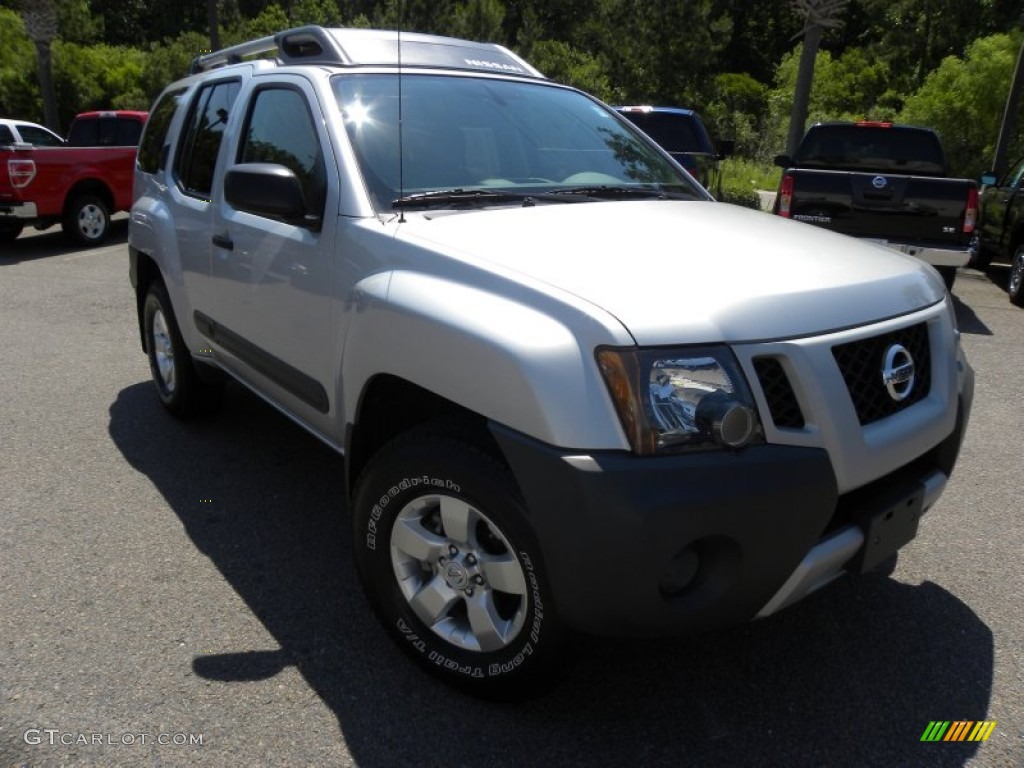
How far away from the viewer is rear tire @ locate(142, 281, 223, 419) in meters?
4.66

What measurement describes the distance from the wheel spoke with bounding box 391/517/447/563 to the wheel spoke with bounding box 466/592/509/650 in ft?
0.58

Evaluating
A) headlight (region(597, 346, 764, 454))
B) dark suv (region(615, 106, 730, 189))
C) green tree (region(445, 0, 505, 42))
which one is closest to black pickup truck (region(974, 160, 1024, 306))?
dark suv (region(615, 106, 730, 189))

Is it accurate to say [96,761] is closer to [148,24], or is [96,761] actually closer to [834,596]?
[834,596]

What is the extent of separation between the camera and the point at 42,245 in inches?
480

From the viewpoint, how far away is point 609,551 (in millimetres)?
2000

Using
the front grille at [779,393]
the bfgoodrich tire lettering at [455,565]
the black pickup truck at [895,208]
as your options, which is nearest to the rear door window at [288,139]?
the bfgoodrich tire lettering at [455,565]

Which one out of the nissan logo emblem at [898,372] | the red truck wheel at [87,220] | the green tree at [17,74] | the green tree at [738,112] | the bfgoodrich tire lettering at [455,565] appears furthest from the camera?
the green tree at [17,74]

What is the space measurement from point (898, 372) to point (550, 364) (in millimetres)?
1048

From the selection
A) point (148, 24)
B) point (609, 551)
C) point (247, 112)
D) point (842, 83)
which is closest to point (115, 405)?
point (247, 112)

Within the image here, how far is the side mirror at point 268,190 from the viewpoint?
2.84 metres

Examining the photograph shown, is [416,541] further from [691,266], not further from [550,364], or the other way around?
[691,266]

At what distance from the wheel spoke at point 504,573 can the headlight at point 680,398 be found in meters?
0.52

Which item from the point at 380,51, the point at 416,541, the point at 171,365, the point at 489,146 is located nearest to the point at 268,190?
the point at 489,146

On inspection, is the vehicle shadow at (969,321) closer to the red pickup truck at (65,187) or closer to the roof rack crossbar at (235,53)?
the roof rack crossbar at (235,53)
